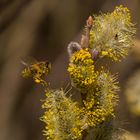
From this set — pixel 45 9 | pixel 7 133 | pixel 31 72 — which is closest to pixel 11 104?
pixel 7 133

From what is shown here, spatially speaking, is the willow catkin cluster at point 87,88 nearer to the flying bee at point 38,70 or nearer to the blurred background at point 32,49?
the flying bee at point 38,70

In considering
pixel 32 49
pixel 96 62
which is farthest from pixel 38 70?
pixel 32 49

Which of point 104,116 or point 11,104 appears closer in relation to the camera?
point 104,116

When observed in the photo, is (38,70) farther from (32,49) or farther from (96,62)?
(32,49)

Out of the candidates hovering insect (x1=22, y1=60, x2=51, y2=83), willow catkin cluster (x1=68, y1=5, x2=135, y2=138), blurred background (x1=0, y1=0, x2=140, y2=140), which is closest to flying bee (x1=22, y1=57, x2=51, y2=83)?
hovering insect (x1=22, y1=60, x2=51, y2=83)

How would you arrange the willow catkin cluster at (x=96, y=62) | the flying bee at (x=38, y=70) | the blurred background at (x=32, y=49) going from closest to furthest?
the willow catkin cluster at (x=96, y=62) < the flying bee at (x=38, y=70) < the blurred background at (x=32, y=49)

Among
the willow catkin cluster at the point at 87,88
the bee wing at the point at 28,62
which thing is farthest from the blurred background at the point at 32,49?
the willow catkin cluster at the point at 87,88

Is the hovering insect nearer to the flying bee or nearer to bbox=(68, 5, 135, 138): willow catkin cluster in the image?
the flying bee

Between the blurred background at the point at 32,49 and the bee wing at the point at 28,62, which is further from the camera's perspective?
the blurred background at the point at 32,49

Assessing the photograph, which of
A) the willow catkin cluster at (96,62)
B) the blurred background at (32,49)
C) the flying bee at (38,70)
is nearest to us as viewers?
the willow catkin cluster at (96,62)

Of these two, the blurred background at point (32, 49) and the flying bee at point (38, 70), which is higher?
the blurred background at point (32, 49)

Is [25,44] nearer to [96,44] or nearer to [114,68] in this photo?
[114,68]
